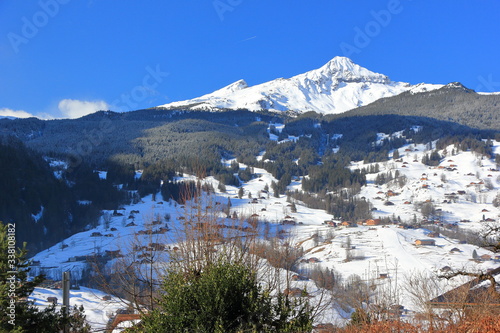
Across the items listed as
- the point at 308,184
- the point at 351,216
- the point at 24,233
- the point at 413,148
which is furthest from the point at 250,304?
the point at 413,148

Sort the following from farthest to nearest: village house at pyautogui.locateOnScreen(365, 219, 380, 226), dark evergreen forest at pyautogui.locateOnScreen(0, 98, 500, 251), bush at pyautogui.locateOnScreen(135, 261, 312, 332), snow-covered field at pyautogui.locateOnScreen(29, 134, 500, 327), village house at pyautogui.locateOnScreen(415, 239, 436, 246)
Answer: dark evergreen forest at pyautogui.locateOnScreen(0, 98, 500, 251) < village house at pyautogui.locateOnScreen(365, 219, 380, 226) < village house at pyautogui.locateOnScreen(415, 239, 436, 246) < snow-covered field at pyautogui.locateOnScreen(29, 134, 500, 327) < bush at pyautogui.locateOnScreen(135, 261, 312, 332)

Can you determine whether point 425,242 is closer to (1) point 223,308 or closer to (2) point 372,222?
(2) point 372,222

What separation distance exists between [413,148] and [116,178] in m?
115

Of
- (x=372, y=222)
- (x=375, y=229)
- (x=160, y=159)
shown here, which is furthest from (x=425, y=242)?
(x=160, y=159)

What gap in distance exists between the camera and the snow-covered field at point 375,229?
36.6 meters

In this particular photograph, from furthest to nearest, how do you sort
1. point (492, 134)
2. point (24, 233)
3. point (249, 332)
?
1. point (492, 134)
2. point (24, 233)
3. point (249, 332)

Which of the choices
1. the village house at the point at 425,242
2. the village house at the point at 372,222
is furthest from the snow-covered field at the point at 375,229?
the village house at the point at 372,222

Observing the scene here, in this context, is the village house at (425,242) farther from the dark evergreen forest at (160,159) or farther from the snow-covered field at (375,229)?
the dark evergreen forest at (160,159)

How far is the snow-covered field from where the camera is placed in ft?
120

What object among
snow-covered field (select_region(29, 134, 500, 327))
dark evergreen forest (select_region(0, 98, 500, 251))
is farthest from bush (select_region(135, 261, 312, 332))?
dark evergreen forest (select_region(0, 98, 500, 251))

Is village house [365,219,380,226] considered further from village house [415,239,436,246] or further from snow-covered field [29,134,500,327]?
village house [415,239,436,246]

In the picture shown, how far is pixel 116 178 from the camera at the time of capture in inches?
4754

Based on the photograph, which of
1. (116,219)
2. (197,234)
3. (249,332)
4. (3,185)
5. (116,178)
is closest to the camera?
(249,332)

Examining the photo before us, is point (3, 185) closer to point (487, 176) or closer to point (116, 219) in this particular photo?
point (116, 219)
